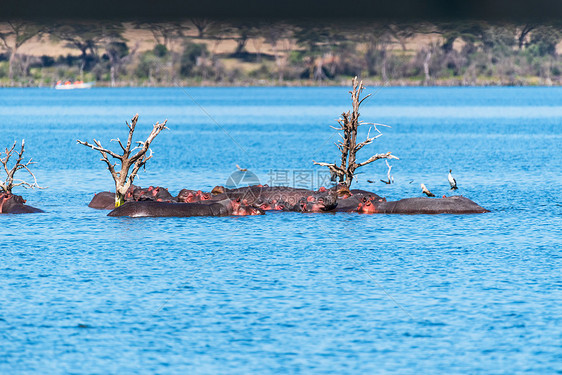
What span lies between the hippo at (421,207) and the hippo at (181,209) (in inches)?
212

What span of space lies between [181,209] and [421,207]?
1144 cm

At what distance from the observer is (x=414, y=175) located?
65312mm

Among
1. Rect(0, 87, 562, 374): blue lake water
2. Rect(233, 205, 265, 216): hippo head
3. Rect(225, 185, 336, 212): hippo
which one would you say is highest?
Rect(225, 185, 336, 212): hippo

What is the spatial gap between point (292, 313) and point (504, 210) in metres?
21.7

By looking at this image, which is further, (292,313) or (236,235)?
(236,235)

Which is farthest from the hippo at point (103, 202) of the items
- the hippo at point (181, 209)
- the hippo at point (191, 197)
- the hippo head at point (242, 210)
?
the hippo head at point (242, 210)

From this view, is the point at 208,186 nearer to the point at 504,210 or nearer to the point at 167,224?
the point at 167,224

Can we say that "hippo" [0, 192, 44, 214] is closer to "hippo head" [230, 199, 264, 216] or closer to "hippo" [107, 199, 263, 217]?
"hippo" [107, 199, 263, 217]

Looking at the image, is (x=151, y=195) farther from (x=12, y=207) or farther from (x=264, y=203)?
(x=12, y=207)

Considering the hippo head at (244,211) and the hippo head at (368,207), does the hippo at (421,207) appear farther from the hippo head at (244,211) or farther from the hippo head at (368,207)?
the hippo head at (244,211)

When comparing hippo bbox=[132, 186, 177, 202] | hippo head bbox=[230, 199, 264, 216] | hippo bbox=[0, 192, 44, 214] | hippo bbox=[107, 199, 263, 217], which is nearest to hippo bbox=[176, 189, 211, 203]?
hippo bbox=[132, 186, 177, 202]

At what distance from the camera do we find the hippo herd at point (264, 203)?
42.4 meters

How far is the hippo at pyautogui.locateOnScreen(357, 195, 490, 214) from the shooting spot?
1697 inches

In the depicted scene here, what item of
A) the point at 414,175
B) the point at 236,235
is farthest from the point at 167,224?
the point at 414,175
